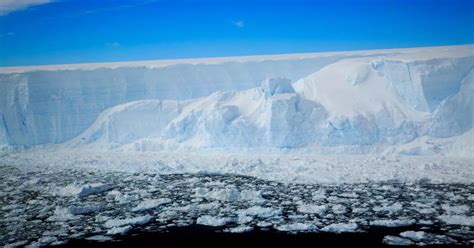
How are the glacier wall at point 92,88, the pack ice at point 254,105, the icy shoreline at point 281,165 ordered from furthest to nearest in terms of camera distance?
1. the glacier wall at point 92,88
2. the pack ice at point 254,105
3. the icy shoreline at point 281,165

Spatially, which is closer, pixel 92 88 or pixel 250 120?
pixel 250 120

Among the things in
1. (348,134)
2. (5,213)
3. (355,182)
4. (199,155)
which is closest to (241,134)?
(199,155)

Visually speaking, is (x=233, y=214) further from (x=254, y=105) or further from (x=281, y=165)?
(x=254, y=105)

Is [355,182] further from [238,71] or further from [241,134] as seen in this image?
[238,71]

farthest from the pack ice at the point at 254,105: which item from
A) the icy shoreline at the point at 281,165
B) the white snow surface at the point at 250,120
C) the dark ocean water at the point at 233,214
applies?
the dark ocean water at the point at 233,214

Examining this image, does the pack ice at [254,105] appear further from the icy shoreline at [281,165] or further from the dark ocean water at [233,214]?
the dark ocean water at [233,214]

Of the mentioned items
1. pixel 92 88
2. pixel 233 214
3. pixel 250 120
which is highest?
pixel 92 88

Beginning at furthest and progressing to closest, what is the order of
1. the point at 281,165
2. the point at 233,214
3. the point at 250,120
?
1. the point at 250,120
2. the point at 281,165
3. the point at 233,214

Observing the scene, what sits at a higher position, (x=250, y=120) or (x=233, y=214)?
(x=250, y=120)

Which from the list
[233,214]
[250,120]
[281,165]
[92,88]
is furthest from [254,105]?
[233,214]
